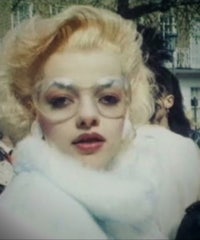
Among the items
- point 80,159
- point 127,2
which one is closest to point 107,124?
point 80,159

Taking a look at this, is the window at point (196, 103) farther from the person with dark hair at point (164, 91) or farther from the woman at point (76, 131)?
the woman at point (76, 131)

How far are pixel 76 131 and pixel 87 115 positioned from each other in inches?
0.7

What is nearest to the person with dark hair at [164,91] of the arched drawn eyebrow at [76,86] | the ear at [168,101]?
the ear at [168,101]

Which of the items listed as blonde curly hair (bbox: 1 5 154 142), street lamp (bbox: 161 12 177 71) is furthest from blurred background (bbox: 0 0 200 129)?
blonde curly hair (bbox: 1 5 154 142)

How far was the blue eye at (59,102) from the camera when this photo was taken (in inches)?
22.7

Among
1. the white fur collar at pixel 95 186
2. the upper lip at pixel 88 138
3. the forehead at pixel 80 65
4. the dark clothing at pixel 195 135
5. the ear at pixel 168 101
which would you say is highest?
the forehead at pixel 80 65

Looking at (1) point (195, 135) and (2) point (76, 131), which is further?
(1) point (195, 135)

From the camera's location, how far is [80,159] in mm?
576

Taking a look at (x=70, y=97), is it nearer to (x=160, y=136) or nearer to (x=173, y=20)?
(x=160, y=136)

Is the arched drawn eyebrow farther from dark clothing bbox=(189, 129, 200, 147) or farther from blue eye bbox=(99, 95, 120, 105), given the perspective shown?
dark clothing bbox=(189, 129, 200, 147)

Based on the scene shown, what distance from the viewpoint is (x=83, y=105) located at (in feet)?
1.89

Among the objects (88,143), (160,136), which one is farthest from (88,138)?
(160,136)

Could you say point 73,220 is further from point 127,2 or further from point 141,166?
point 127,2

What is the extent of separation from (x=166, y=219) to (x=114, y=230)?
3.3 inches
